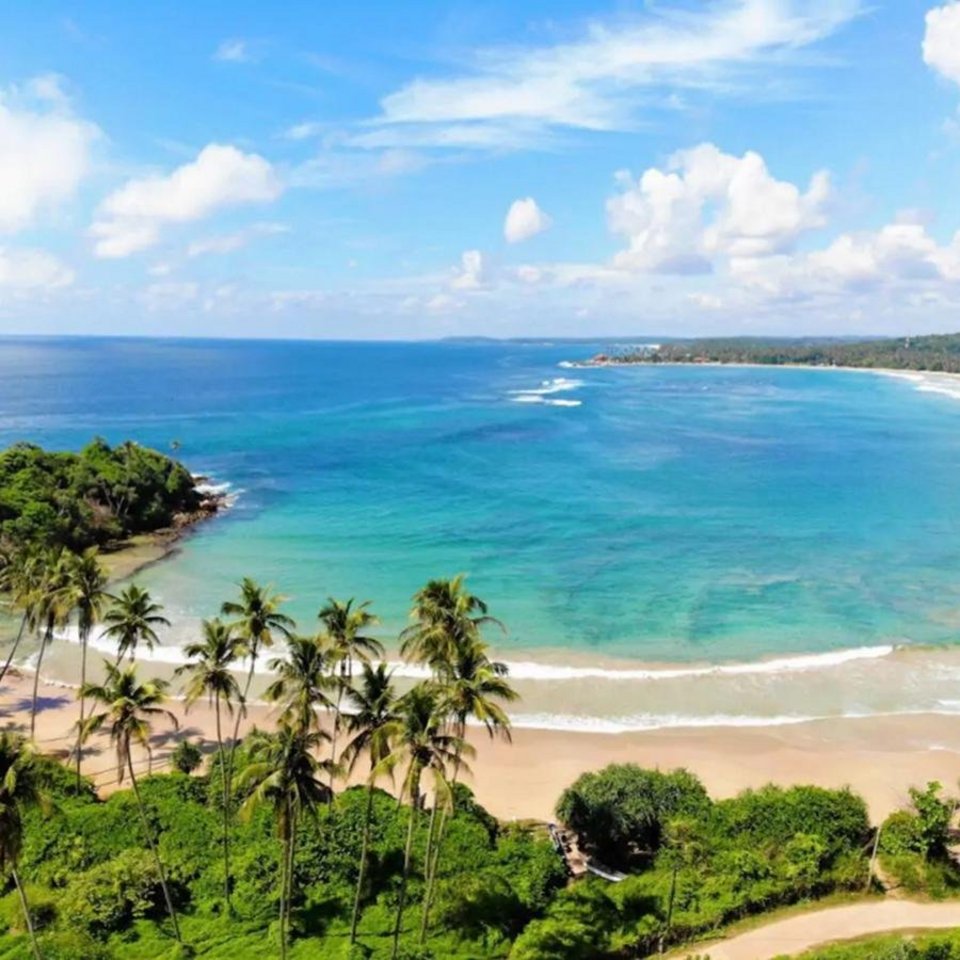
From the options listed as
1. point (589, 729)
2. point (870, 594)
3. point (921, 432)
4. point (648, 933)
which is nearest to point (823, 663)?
point (870, 594)

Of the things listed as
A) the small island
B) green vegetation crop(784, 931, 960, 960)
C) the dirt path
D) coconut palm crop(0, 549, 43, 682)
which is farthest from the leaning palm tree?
the small island

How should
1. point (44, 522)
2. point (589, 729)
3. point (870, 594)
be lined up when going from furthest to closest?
point (44, 522) < point (870, 594) < point (589, 729)

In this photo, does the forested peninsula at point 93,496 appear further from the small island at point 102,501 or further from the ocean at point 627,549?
the ocean at point 627,549

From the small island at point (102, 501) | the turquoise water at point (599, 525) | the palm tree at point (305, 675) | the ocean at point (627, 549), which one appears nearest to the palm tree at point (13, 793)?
the palm tree at point (305, 675)

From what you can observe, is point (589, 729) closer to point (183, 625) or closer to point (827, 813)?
point (827, 813)

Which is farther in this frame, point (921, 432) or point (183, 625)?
point (921, 432)

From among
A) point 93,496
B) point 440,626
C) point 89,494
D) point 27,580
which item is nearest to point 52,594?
point 27,580

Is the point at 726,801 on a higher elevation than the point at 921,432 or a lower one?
lower
